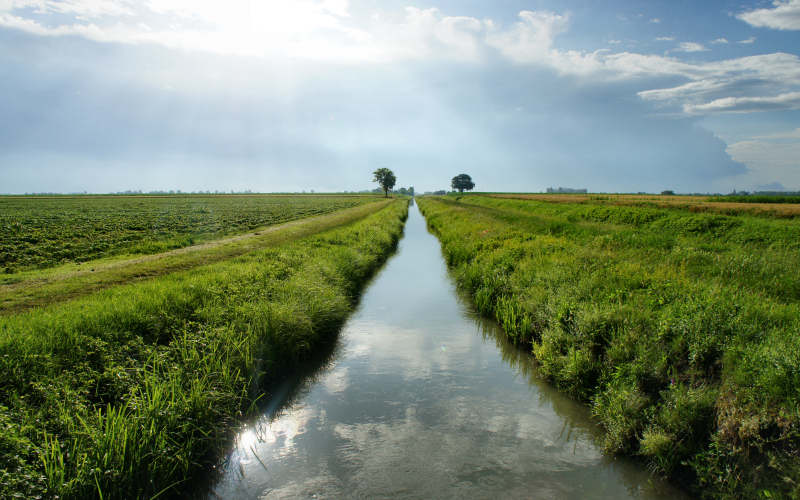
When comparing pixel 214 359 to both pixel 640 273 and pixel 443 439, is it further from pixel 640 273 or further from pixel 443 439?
pixel 640 273

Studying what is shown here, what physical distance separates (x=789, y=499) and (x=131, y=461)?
6.25 metres

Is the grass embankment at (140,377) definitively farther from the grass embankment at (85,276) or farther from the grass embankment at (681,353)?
the grass embankment at (681,353)

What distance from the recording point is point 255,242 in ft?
62.3

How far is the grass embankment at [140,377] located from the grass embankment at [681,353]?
206 inches

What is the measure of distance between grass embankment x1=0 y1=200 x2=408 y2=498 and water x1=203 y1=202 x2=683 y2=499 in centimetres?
64

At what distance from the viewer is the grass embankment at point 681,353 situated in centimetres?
375

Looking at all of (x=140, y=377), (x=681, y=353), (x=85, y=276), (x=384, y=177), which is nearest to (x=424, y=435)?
(x=681, y=353)

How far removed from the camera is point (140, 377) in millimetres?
4922

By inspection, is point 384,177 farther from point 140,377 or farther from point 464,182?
point 140,377

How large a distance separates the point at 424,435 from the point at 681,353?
12.8 ft

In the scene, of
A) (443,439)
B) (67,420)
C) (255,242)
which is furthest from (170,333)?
(255,242)

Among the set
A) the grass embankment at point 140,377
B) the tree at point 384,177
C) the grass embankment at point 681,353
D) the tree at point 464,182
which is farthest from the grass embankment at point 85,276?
the tree at point 464,182

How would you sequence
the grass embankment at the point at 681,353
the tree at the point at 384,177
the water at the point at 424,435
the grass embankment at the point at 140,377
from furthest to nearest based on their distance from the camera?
1. the tree at the point at 384,177
2. the water at the point at 424,435
3. the grass embankment at the point at 681,353
4. the grass embankment at the point at 140,377

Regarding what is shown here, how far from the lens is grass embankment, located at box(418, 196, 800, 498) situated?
375 centimetres
